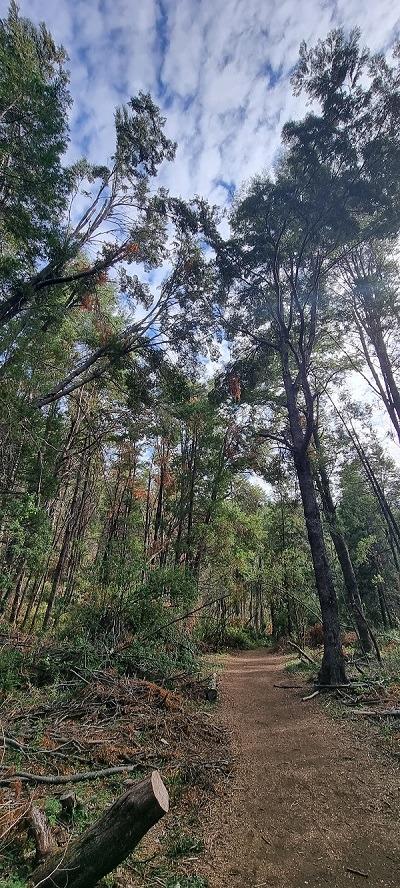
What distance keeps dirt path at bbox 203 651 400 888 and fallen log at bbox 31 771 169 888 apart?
1094mm

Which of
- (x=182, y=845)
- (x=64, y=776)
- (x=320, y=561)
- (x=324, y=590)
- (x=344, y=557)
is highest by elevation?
(x=344, y=557)

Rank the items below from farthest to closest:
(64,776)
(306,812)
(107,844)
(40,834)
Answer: (64,776)
(306,812)
(40,834)
(107,844)

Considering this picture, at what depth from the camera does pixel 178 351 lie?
11438 millimetres

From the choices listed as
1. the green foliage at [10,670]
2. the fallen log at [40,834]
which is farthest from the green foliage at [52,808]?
the green foliage at [10,670]

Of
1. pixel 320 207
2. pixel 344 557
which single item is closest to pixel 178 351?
pixel 320 207

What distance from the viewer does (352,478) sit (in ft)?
48.0

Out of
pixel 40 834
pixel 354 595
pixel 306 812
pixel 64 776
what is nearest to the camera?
pixel 40 834

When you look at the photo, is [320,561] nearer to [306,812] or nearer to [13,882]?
[306,812]

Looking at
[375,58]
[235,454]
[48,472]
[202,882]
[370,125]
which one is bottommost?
[202,882]

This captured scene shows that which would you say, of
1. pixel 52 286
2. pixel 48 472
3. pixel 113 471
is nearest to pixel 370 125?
pixel 52 286

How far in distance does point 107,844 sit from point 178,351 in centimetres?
1071

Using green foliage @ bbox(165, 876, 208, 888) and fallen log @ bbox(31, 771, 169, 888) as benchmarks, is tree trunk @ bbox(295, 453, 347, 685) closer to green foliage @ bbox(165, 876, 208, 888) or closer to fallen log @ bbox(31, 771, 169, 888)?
green foliage @ bbox(165, 876, 208, 888)

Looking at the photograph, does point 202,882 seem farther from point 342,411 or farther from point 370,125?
point 342,411

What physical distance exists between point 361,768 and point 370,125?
1101 centimetres
